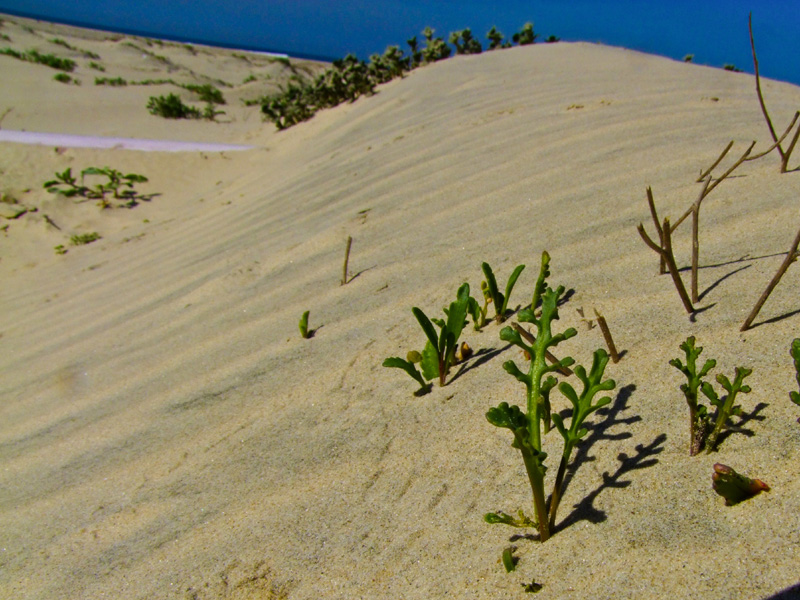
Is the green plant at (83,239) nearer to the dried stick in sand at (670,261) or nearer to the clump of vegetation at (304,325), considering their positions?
the clump of vegetation at (304,325)

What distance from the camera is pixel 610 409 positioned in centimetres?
112

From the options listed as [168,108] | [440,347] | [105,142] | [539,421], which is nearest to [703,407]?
[539,421]

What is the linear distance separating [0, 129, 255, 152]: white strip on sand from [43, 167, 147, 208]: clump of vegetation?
2.08 ft

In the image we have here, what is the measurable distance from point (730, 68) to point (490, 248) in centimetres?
413

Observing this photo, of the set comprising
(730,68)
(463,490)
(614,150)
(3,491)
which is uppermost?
(730,68)

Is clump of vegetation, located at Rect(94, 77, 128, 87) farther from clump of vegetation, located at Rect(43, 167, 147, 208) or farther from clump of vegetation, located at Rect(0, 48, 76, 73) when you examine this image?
clump of vegetation, located at Rect(43, 167, 147, 208)

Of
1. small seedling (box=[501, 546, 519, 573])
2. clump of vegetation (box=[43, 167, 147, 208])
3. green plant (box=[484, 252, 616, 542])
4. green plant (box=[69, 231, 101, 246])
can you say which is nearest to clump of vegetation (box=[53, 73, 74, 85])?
clump of vegetation (box=[43, 167, 147, 208])

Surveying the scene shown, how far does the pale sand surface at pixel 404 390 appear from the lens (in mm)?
918

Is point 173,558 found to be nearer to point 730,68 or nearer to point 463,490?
point 463,490

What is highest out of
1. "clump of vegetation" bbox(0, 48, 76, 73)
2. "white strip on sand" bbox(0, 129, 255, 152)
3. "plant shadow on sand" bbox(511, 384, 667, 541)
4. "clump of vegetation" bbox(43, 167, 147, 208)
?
"clump of vegetation" bbox(0, 48, 76, 73)

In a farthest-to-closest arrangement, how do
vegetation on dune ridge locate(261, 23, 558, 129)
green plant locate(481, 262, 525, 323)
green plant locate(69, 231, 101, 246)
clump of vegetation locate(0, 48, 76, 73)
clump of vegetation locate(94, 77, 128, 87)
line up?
1. clump of vegetation locate(0, 48, 76, 73)
2. clump of vegetation locate(94, 77, 128, 87)
3. vegetation on dune ridge locate(261, 23, 558, 129)
4. green plant locate(69, 231, 101, 246)
5. green plant locate(481, 262, 525, 323)

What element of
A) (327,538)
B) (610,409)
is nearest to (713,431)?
(610,409)

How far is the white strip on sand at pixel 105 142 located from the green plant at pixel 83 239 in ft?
5.02

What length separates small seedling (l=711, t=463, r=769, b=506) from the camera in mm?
824
